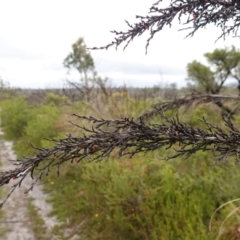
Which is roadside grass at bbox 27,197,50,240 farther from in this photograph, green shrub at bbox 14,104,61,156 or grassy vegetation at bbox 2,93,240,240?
green shrub at bbox 14,104,61,156

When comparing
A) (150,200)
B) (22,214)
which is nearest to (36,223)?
(22,214)

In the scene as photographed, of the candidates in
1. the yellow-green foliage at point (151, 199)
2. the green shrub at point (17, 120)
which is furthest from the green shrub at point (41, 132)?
the yellow-green foliage at point (151, 199)

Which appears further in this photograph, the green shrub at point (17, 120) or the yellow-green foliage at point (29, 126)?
the green shrub at point (17, 120)

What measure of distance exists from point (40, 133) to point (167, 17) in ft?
30.0

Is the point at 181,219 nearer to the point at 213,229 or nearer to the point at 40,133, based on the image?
the point at 213,229

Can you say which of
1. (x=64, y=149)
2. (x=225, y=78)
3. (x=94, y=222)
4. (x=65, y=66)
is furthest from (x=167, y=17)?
(x=65, y=66)

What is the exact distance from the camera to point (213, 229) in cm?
351

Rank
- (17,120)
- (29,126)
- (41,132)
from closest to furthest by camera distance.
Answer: (41,132) < (29,126) < (17,120)

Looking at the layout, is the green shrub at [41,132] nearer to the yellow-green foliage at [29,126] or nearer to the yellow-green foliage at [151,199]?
the yellow-green foliage at [29,126]

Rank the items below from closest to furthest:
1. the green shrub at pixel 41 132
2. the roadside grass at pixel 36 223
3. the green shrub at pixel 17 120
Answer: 1. the roadside grass at pixel 36 223
2. the green shrub at pixel 41 132
3. the green shrub at pixel 17 120

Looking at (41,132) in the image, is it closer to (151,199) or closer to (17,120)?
(17,120)

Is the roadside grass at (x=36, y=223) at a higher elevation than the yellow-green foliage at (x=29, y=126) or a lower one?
lower

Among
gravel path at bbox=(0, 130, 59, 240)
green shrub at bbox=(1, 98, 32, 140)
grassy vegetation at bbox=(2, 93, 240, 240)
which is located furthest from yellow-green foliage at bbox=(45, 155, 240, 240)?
green shrub at bbox=(1, 98, 32, 140)

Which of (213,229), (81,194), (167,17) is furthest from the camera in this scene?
(81,194)
